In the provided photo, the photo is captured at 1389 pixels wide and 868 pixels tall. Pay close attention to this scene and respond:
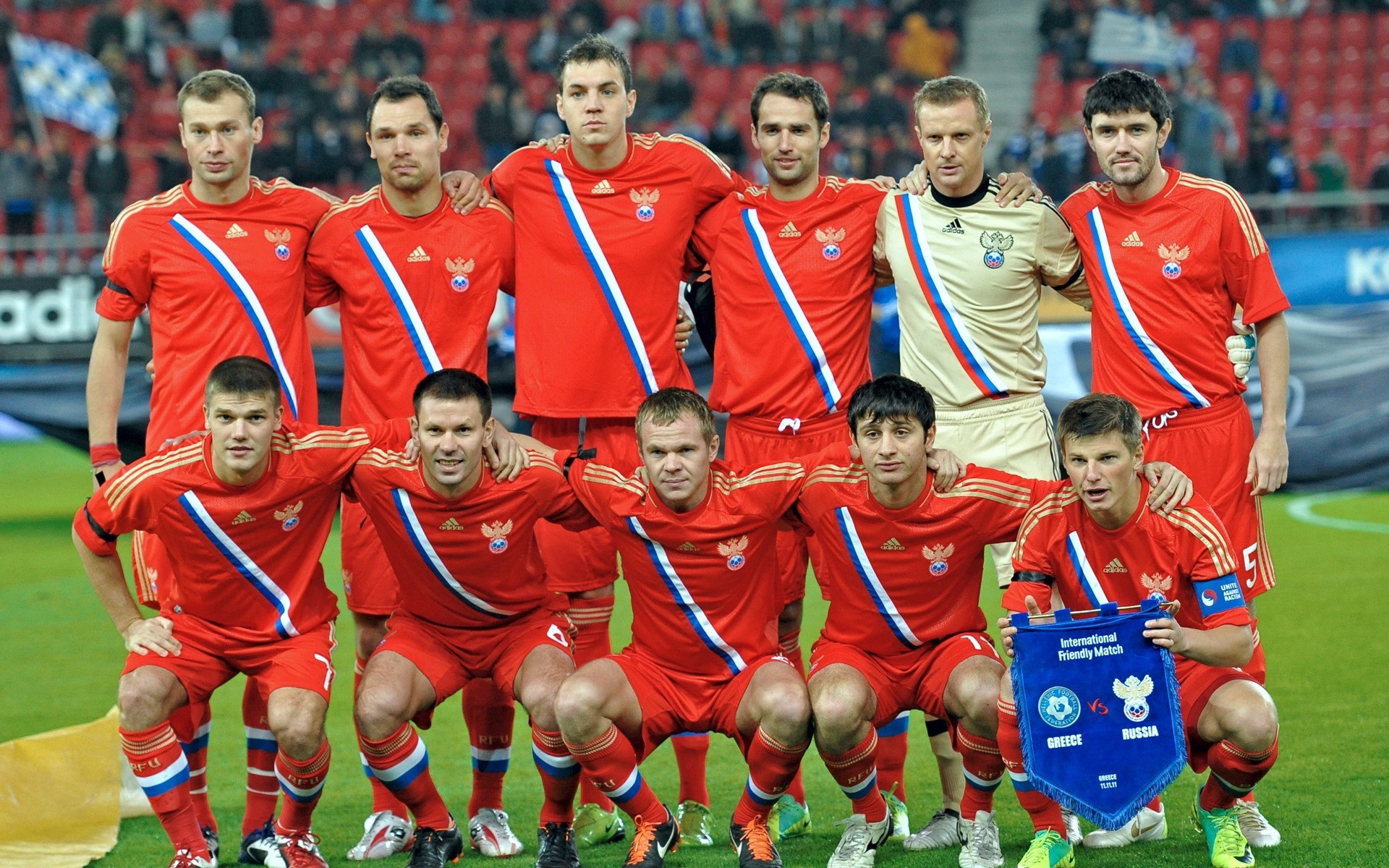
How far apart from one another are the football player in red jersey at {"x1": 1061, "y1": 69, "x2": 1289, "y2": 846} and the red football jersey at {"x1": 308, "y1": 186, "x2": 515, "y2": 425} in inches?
81.1

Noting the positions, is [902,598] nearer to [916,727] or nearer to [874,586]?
[874,586]

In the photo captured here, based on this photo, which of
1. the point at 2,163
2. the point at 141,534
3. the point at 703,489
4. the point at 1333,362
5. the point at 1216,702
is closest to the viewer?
the point at 1216,702

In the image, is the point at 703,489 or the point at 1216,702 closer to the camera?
the point at 1216,702

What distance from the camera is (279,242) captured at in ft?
17.6

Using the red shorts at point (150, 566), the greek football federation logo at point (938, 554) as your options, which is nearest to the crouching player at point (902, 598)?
the greek football federation logo at point (938, 554)

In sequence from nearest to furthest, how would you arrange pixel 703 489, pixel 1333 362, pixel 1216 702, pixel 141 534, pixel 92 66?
pixel 1216 702 → pixel 703 489 → pixel 141 534 → pixel 1333 362 → pixel 92 66

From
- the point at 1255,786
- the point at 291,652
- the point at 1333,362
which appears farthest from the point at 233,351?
the point at 1333,362

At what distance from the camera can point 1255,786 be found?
524cm

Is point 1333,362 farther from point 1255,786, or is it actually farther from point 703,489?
point 703,489

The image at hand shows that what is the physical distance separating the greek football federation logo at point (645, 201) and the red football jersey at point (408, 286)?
0.46 metres

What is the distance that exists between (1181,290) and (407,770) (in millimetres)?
2799

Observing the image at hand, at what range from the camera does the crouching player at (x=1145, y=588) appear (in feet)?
14.2

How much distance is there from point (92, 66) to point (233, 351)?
15734mm

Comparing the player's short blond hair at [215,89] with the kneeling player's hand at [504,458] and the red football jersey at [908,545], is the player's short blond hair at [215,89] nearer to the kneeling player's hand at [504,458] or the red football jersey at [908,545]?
the kneeling player's hand at [504,458]
